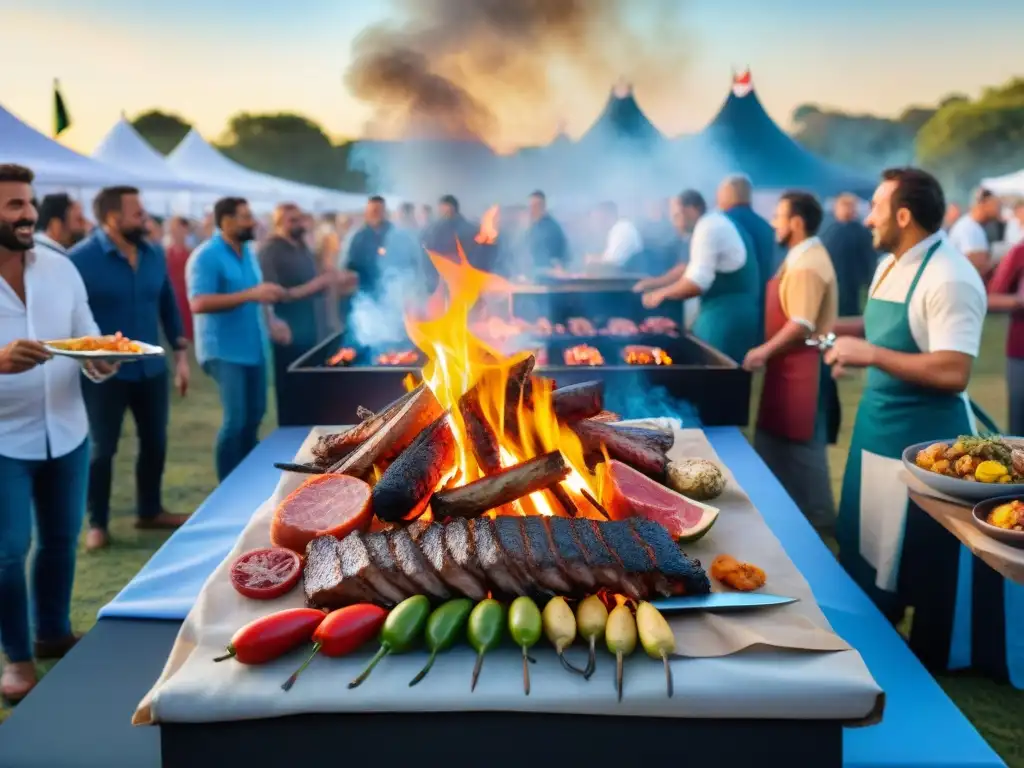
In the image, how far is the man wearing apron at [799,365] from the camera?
4.80 meters

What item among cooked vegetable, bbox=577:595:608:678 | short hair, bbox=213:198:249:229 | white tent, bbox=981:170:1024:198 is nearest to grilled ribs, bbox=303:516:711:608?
cooked vegetable, bbox=577:595:608:678

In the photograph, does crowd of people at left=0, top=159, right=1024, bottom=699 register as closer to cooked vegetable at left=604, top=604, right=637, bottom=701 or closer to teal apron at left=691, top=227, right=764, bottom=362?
teal apron at left=691, top=227, right=764, bottom=362

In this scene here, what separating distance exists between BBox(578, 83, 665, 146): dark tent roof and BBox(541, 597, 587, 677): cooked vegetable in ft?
35.1

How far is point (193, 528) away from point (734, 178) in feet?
17.7

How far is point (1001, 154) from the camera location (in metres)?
35.4

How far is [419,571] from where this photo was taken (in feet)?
6.37

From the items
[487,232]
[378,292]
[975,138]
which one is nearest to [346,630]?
[378,292]

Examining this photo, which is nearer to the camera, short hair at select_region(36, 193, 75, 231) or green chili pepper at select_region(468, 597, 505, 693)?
green chili pepper at select_region(468, 597, 505, 693)

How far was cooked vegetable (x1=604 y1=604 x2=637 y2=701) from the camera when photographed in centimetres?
166

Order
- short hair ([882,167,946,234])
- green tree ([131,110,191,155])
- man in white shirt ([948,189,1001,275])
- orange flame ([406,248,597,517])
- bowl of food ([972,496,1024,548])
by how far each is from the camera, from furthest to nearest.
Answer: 1. green tree ([131,110,191,155])
2. man in white shirt ([948,189,1001,275])
3. short hair ([882,167,946,234])
4. orange flame ([406,248,597,517])
5. bowl of food ([972,496,1024,548])

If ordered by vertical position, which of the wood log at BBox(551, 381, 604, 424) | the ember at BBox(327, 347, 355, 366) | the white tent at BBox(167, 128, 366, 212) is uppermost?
the white tent at BBox(167, 128, 366, 212)

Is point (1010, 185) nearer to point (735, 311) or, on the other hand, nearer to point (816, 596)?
point (735, 311)

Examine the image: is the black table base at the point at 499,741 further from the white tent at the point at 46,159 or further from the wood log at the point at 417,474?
the white tent at the point at 46,159

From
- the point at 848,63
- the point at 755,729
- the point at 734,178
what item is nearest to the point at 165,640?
the point at 755,729
